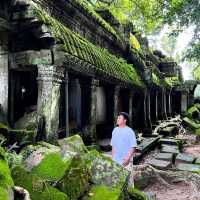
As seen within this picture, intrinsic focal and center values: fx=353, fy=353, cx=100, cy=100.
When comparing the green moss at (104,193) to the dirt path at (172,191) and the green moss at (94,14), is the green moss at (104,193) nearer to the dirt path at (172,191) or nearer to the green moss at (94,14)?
the dirt path at (172,191)

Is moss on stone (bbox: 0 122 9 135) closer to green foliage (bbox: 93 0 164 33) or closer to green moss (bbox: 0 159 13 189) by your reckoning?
green moss (bbox: 0 159 13 189)

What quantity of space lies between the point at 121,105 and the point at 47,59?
7.86m

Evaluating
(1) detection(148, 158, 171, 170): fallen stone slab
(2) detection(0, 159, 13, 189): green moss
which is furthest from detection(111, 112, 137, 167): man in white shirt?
(1) detection(148, 158, 171, 170): fallen stone slab

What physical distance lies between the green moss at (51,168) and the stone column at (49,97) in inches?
86.3

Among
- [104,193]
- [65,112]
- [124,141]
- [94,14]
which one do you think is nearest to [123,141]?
[124,141]

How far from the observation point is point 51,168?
479 cm

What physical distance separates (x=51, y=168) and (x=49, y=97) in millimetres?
2658

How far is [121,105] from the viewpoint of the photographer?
14711 millimetres

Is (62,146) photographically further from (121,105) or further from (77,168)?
(121,105)

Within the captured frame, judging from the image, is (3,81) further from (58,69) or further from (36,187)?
(36,187)

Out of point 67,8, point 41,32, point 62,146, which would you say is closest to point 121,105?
point 67,8

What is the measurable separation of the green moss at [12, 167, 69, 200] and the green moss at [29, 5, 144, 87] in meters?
3.50

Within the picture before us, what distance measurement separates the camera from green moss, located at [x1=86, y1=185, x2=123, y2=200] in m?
4.59

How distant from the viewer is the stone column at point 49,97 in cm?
715
